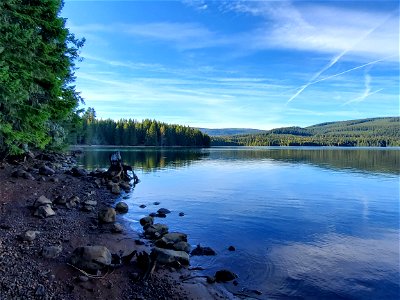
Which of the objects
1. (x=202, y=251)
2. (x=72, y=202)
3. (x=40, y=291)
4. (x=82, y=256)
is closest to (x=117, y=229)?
(x=202, y=251)

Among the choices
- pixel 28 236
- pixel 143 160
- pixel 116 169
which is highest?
pixel 116 169

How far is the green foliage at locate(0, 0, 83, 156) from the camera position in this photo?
17.2m

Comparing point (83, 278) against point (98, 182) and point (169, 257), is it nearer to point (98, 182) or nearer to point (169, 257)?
point (169, 257)

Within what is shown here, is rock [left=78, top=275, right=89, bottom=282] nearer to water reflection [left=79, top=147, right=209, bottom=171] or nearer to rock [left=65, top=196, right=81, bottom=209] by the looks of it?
rock [left=65, top=196, right=81, bottom=209]

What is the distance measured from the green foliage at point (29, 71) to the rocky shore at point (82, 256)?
13.3 ft

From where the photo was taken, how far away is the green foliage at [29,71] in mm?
17250

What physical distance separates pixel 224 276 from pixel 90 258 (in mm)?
5080

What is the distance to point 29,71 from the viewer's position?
20750mm

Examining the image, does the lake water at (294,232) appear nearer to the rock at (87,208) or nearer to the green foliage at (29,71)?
the rock at (87,208)

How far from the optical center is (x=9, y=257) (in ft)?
35.3

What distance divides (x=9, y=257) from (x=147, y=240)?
6.90m

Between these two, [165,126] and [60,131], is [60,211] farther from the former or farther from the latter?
[165,126]

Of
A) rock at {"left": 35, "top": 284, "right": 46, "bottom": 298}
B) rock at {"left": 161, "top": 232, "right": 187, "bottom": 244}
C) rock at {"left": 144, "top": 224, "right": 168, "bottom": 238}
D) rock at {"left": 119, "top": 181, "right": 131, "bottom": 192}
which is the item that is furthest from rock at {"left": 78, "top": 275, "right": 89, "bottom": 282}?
rock at {"left": 119, "top": 181, "right": 131, "bottom": 192}

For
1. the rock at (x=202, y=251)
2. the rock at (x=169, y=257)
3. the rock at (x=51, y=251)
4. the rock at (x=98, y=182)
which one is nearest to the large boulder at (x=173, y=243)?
the rock at (x=202, y=251)
